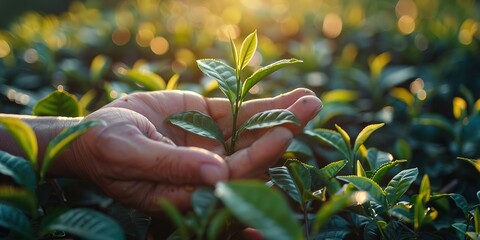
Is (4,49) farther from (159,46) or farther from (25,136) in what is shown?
(25,136)

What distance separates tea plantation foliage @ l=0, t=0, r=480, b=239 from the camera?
4.30 feet

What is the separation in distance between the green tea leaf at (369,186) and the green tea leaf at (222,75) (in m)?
0.41

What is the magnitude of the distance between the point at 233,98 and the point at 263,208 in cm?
63

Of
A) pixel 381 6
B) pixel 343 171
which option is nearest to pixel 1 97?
pixel 343 171

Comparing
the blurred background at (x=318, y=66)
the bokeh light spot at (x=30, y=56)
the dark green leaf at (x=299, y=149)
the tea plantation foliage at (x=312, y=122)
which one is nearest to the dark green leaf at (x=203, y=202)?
the tea plantation foliage at (x=312, y=122)

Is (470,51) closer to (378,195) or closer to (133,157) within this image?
(378,195)

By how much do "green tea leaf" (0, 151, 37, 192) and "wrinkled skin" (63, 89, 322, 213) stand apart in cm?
17

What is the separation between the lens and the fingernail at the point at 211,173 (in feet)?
4.21

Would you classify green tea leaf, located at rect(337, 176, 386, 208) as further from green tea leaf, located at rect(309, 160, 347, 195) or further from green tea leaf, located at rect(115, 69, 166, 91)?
green tea leaf, located at rect(115, 69, 166, 91)

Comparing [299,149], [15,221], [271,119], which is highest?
[271,119]

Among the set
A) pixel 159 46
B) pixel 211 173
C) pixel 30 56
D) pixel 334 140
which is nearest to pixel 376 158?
pixel 334 140

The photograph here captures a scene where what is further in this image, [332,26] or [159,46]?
[332,26]

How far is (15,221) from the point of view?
1.27 metres

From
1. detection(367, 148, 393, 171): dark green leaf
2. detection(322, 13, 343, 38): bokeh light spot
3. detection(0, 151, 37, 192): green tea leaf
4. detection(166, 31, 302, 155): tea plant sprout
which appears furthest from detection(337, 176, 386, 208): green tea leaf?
detection(322, 13, 343, 38): bokeh light spot
